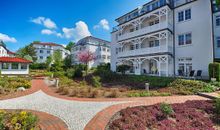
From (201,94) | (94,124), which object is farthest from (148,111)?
(201,94)

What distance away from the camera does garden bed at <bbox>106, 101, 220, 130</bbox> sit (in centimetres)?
497

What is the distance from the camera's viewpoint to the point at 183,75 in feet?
61.1

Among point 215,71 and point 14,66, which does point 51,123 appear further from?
point 14,66

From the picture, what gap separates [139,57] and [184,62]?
22.4 feet

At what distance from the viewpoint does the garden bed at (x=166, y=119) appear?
497 cm

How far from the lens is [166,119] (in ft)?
18.0

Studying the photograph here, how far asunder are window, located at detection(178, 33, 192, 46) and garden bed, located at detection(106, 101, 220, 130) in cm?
1449

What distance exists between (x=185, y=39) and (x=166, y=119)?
17.2 m

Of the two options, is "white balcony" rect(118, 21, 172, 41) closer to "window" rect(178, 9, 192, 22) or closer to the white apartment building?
the white apartment building

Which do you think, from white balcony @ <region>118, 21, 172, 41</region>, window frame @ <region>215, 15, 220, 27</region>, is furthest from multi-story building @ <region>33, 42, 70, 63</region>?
window frame @ <region>215, 15, 220, 27</region>

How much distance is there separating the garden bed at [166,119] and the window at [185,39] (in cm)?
1449

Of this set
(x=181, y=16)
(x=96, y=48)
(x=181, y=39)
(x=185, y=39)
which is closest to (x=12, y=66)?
(x=96, y=48)

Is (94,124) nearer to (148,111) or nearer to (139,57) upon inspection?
(148,111)

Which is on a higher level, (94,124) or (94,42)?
(94,42)
